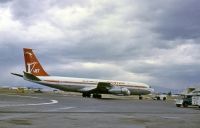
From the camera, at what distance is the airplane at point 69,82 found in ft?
240

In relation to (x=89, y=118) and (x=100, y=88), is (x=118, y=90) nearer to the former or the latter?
(x=100, y=88)

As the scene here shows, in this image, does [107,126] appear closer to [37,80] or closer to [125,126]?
[125,126]

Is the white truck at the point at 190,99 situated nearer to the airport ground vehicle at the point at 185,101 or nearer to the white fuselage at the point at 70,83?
the airport ground vehicle at the point at 185,101

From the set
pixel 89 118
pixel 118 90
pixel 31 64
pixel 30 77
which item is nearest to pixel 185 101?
pixel 118 90

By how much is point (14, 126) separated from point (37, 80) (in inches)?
2256

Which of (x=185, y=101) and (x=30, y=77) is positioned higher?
(x=30, y=77)

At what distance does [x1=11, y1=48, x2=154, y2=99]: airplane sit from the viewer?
240 ft

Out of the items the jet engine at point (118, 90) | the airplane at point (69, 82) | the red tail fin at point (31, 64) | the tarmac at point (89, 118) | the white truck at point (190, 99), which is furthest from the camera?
the red tail fin at point (31, 64)

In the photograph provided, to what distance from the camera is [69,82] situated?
73250mm

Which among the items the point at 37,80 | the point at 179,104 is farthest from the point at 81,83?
the point at 179,104

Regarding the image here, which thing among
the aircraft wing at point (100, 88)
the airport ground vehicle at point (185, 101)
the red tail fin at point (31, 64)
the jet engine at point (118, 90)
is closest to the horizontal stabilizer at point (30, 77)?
the red tail fin at point (31, 64)

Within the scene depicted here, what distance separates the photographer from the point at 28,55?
254ft

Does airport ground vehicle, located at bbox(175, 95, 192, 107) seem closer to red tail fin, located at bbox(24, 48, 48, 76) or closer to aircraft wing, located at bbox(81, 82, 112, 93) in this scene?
aircraft wing, located at bbox(81, 82, 112, 93)

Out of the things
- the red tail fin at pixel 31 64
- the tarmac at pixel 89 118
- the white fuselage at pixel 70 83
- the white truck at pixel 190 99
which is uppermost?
the red tail fin at pixel 31 64
